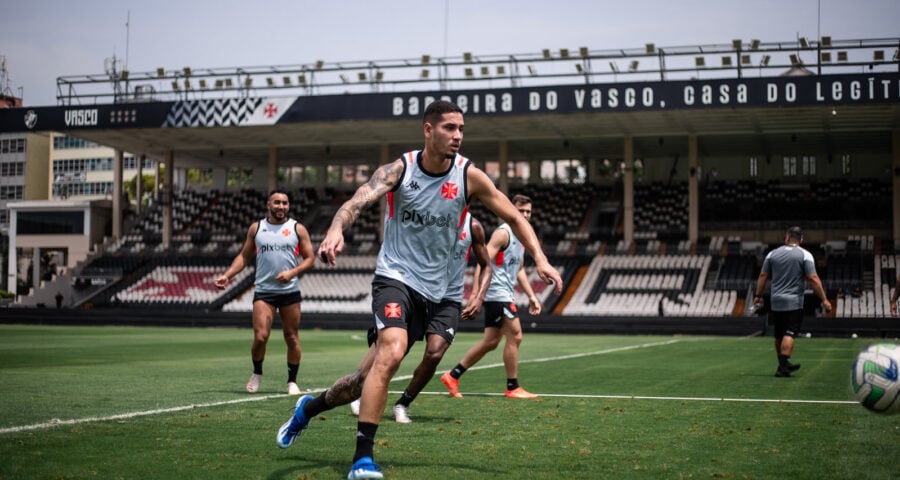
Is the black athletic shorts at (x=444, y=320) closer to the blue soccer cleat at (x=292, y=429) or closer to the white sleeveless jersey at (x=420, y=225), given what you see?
the white sleeveless jersey at (x=420, y=225)

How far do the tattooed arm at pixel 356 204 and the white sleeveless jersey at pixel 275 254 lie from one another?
5.29m

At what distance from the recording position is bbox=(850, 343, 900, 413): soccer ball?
7039mm

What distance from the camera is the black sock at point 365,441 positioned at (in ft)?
19.4

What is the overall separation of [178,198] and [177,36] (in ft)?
115

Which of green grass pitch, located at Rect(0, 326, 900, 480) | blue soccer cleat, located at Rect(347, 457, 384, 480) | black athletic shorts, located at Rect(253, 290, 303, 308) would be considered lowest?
green grass pitch, located at Rect(0, 326, 900, 480)

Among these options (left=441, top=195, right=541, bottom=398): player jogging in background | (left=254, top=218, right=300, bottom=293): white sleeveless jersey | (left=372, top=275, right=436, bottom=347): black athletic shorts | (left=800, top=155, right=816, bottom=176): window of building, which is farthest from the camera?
(left=800, top=155, right=816, bottom=176): window of building

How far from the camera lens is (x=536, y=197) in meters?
55.9

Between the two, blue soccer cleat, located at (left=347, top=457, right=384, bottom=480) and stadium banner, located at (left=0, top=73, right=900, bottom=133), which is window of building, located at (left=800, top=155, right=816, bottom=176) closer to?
stadium banner, located at (left=0, top=73, right=900, bottom=133)

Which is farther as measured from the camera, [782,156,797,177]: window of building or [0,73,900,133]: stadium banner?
[782,156,797,177]: window of building

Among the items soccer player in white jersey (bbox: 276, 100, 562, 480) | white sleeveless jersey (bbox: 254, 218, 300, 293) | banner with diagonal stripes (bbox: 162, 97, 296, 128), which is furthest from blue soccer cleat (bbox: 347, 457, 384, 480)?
banner with diagonal stripes (bbox: 162, 97, 296, 128)

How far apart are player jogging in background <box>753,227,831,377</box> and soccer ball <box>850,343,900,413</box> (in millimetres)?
7407

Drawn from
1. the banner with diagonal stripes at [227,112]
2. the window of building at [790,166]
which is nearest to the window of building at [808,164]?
the window of building at [790,166]

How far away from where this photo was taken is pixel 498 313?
11625 millimetres

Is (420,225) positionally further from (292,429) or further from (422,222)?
(292,429)
